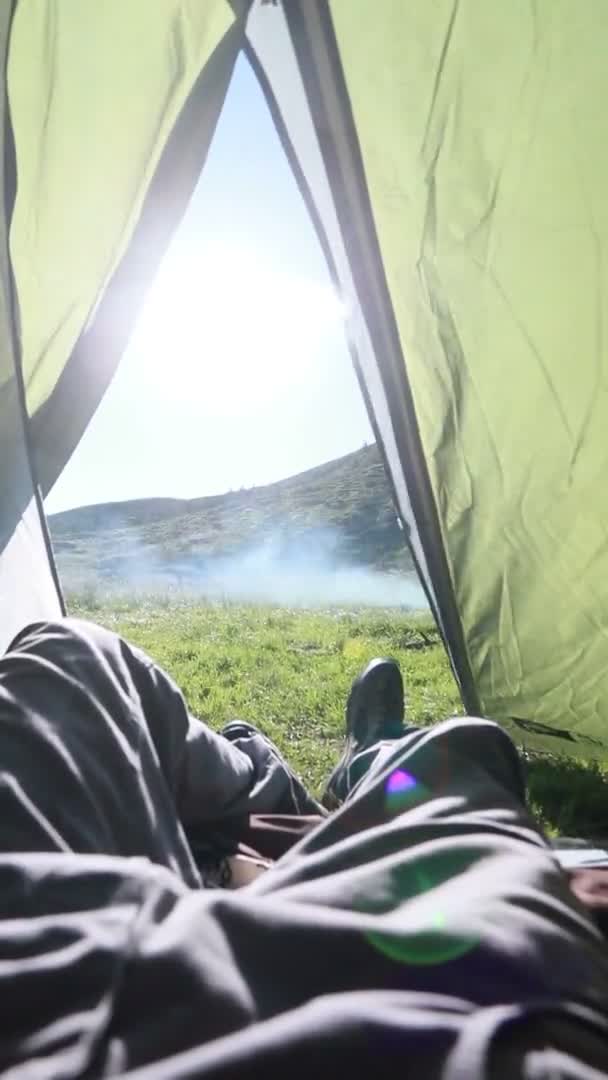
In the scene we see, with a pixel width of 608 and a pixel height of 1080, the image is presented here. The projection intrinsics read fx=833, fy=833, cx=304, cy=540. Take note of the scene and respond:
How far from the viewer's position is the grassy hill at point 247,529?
21.2 ft


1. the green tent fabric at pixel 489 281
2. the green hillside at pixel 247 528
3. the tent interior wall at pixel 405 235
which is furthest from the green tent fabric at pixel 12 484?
the green hillside at pixel 247 528

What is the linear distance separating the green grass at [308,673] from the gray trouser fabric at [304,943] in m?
1.06

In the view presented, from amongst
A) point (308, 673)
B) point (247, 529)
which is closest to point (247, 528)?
point (247, 529)

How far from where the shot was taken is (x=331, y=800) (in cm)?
133

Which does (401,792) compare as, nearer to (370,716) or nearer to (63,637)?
(63,637)

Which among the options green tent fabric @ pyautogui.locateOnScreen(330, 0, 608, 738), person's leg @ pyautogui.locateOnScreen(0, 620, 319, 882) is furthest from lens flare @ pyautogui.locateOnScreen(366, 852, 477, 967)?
green tent fabric @ pyautogui.locateOnScreen(330, 0, 608, 738)

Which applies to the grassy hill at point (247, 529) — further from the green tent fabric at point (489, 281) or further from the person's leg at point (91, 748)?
the person's leg at point (91, 748)

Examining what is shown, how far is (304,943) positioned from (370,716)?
999mm

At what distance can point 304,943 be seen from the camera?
0.46 metres

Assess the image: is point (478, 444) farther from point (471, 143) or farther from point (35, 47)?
point (35, 47)

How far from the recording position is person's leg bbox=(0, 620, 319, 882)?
0.65m

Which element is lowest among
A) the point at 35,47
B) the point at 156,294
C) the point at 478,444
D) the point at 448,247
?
the point at 478,444

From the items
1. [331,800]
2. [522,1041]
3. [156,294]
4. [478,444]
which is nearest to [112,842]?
[522,1041]

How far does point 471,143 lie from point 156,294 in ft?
2.11
